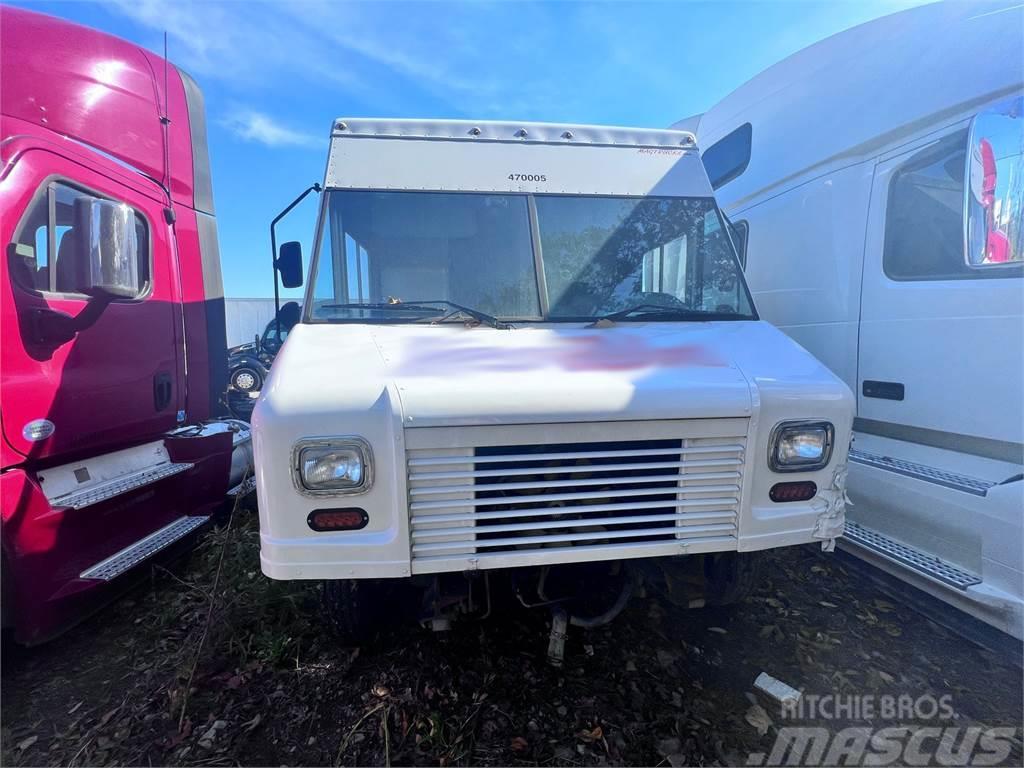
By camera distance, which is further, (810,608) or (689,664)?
(810,608)

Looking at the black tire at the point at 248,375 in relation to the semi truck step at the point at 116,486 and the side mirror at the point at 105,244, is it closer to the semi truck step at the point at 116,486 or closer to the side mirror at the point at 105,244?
the semi truck step at the point at 116,486

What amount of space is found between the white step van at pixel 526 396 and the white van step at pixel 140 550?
1379 mm

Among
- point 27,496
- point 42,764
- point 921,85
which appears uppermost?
point 921,85

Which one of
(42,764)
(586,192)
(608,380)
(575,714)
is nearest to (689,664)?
(575,714)

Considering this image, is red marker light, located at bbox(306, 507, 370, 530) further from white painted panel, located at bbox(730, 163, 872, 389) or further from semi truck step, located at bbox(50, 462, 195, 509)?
white painted panel, located at bbox(730, 163, 872, 389)

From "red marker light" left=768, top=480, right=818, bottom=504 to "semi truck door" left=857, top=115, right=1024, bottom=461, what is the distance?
49.8 inches

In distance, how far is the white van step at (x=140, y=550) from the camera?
2.93 metres

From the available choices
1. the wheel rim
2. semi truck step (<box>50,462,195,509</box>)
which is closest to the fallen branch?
semi truck step (<box>50,462,195,509</box>)

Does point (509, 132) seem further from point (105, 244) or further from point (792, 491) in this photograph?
point (792, 491)

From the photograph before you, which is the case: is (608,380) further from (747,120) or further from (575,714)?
(747,120)

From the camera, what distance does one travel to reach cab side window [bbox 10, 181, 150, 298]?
8.80 feet

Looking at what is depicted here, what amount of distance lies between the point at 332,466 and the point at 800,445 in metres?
2.02

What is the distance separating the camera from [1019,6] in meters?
2.80

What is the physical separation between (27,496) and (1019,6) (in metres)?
5.74
